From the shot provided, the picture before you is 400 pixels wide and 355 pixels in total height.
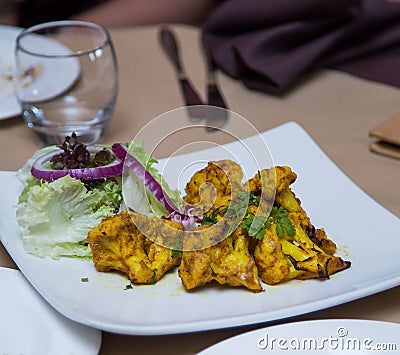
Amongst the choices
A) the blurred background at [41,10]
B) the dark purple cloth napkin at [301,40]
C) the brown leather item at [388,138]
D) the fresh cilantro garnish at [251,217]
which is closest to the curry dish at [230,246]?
the fresh cilantro garnish at [251,217]

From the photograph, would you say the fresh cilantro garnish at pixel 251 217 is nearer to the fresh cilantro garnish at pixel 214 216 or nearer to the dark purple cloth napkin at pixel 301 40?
the fresh cilantro garnish at pixel 214 216

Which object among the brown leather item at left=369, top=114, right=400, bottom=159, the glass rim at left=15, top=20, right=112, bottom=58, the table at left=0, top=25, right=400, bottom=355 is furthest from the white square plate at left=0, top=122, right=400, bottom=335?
the glass rim at left=15, top=20, right=112, bottom=58

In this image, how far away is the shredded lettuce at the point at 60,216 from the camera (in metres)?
0.99

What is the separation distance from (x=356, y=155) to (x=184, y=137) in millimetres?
344

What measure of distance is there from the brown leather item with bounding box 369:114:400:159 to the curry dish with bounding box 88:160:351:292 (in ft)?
1.36

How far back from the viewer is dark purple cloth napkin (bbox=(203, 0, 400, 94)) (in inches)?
66.0

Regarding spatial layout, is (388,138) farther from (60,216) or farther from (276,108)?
(60,216)

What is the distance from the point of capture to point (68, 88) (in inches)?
59.3

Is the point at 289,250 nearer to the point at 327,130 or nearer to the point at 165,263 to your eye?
the point at 165,263

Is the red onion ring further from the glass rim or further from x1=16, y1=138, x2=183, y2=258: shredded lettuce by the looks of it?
the glass rim

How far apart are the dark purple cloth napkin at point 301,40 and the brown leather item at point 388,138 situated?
1.00 feet

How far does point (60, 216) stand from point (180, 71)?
77cm

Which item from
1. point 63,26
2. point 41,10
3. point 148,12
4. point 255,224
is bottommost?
point 41,10

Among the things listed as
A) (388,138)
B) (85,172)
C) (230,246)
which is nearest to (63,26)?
(85,172)
